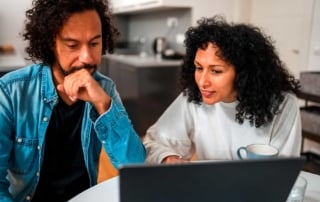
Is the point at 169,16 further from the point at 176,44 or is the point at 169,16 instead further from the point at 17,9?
the point at 17,9

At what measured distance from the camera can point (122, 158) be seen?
1098 mm

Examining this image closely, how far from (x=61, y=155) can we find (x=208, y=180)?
789 mm

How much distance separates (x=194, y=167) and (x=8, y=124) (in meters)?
0.78

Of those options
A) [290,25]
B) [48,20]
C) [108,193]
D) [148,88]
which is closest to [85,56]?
[48,20]

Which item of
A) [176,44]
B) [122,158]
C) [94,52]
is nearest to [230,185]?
[122,158]

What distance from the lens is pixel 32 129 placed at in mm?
1115

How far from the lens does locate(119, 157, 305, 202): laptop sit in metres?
0.53

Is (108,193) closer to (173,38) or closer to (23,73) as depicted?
(23,73)

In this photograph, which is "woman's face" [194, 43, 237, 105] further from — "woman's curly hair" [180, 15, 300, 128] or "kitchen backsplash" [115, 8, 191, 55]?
"kitchen backsplash" [115, 8, 191, 55]

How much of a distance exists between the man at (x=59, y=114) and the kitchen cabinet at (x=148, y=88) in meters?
2.19

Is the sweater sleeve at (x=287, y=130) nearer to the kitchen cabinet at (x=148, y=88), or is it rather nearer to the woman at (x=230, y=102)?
the woman at (x=230, y=102)

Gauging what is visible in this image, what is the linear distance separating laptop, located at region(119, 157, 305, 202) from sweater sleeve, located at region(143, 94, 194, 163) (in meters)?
0.67

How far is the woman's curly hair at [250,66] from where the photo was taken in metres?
1.27

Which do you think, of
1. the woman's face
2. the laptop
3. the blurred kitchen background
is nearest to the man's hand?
the woman's face
